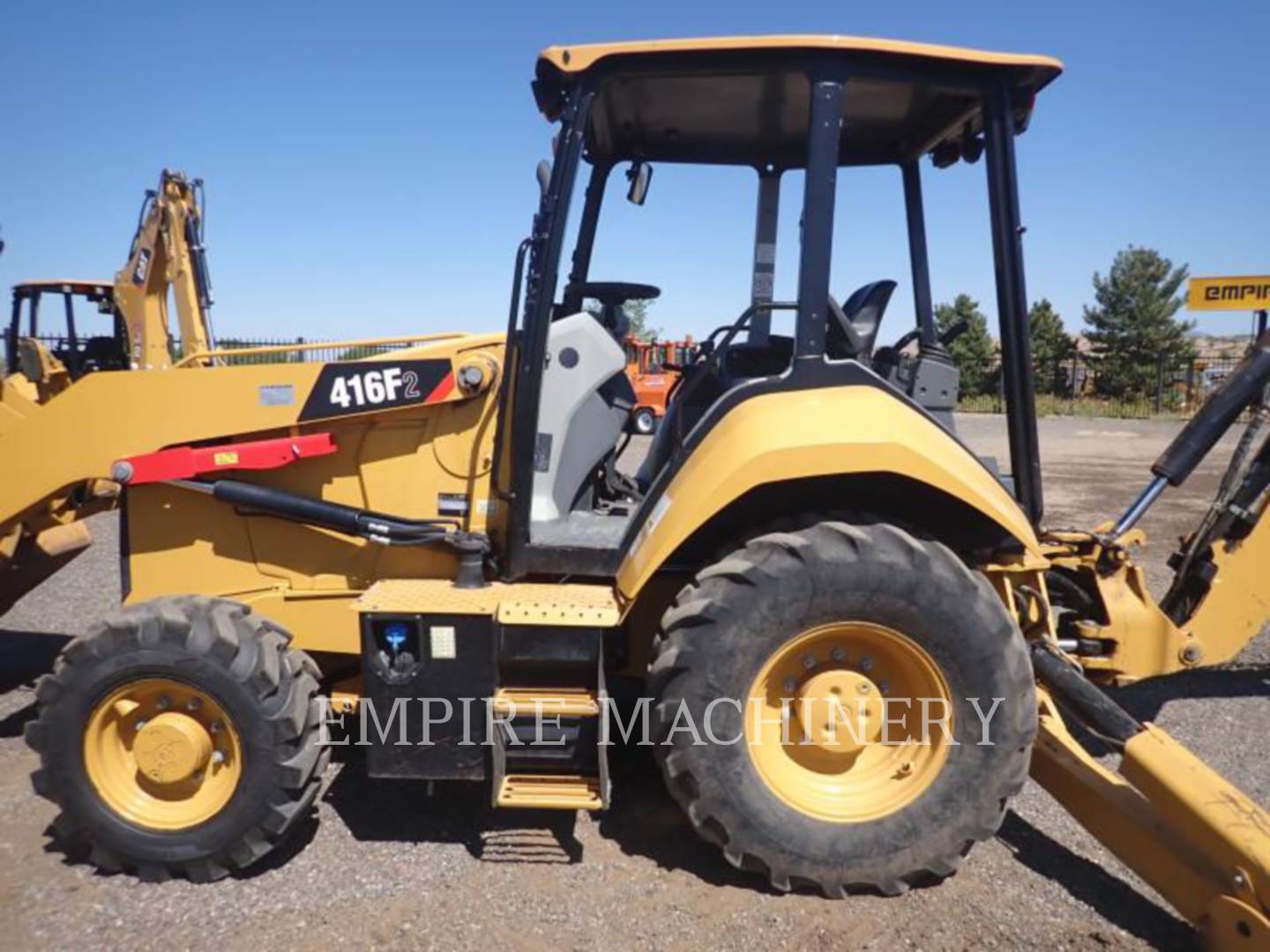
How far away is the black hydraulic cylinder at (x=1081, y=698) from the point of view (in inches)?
115

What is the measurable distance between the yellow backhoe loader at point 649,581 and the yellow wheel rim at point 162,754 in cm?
1

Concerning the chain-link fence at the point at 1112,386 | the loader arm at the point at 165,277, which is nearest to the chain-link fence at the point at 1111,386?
the chain-link fence at the point at 1112,386

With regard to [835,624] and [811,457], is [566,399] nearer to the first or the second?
[811,457]

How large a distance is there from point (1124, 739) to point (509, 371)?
2592 millimetres

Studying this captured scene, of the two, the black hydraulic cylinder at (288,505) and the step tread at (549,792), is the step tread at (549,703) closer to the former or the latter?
the step tread at (549,792)

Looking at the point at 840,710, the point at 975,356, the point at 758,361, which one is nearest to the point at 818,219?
the point at 758,361

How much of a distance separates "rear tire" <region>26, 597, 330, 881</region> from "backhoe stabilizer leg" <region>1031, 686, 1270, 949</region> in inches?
109

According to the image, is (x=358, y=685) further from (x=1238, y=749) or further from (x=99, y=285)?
(x=99, y=285)

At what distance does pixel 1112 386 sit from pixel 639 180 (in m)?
31.0

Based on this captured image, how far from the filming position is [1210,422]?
3881 mm

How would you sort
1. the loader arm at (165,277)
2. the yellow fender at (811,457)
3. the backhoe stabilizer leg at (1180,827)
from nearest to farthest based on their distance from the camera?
the backhoe stabilizer leg at (1180,827)
the yellow fender at (811,457)
the loader arm at (165,277)

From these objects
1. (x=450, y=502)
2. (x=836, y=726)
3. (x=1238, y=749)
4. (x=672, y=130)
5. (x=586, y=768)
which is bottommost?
(x=1238, y=749)

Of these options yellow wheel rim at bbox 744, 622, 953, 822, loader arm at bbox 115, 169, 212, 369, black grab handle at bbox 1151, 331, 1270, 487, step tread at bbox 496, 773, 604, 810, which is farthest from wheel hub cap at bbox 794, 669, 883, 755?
loader arm at bbox 115, 169, 212, 369

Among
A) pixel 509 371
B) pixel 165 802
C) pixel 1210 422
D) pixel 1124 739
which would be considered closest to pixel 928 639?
pixel 1124 739
